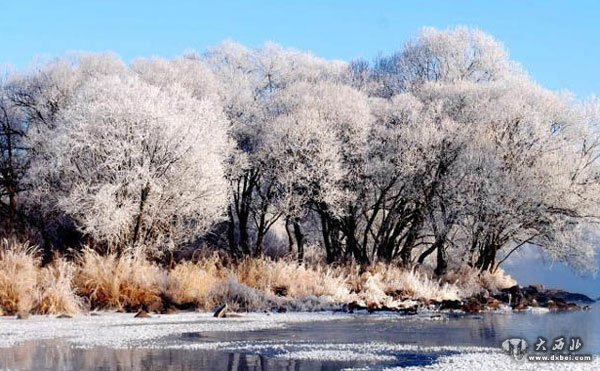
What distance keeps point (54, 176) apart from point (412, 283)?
1809cm

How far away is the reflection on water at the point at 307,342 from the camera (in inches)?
522

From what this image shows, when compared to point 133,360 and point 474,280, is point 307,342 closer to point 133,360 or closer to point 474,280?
point 133,360

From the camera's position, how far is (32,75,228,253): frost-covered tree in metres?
34.6

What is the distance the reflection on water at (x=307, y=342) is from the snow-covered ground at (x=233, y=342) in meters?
0.08

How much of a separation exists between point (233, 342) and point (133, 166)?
65.3 ft

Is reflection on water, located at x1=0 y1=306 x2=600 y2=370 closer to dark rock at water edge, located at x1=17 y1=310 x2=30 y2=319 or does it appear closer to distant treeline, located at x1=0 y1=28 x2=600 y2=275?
dark rock at water edge, located at x1=17 y1=310 x2=30 y2=319

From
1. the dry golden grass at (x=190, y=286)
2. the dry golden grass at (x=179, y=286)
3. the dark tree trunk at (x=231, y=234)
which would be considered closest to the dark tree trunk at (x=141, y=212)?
the dry golden grass at (x=179, y=286)

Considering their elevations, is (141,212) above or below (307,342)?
above

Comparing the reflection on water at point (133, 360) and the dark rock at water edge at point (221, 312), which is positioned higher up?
the dark rock at water edge at point (221, 312)

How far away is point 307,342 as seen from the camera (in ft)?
54.7

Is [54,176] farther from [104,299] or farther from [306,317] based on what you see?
[306,317]

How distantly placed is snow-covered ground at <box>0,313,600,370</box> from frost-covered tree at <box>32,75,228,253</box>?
1110cm

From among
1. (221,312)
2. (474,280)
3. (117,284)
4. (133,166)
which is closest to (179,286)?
(117,284)

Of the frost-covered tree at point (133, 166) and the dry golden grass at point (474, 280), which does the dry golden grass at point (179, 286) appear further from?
the frost-covered tree at point (133, 166)
